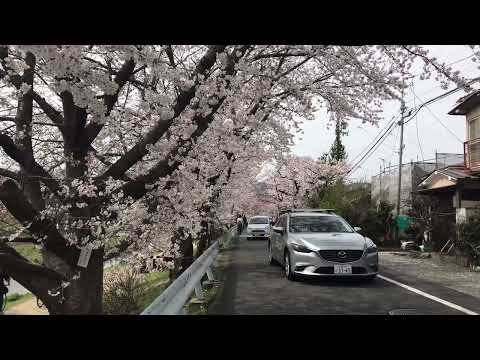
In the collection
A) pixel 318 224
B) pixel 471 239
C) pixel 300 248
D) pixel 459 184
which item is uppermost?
pixel 459 184

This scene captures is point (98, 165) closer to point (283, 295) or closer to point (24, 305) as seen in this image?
point (283, 295)

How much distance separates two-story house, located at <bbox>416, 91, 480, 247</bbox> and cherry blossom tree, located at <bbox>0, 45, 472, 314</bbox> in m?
8.06

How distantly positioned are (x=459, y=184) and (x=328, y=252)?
36.4ft

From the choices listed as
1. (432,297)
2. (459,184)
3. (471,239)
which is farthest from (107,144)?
(459,184)

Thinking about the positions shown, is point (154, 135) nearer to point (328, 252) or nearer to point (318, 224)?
point (328, 252)

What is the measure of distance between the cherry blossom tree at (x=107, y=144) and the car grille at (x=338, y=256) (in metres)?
3.15

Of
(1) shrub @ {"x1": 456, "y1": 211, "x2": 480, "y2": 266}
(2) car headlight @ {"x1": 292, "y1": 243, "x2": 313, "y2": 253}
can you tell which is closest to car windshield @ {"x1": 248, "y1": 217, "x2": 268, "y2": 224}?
(1) shrub @ {"x1": 456, "y1": 211, "x2": 480, "y2": 266}

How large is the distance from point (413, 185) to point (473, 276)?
15250 millimetres

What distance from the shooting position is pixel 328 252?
860 cm

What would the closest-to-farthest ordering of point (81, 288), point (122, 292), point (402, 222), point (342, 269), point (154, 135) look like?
1. point (81, 288)
2. point (154, 135)
3. point (342, 269)
4. point (122, 292)
5. point (402, 222)

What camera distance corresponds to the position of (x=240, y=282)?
967cm

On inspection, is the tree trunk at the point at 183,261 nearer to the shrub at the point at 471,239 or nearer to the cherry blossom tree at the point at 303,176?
the shrub at the point at 471,239

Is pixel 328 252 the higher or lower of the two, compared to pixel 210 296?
higher
